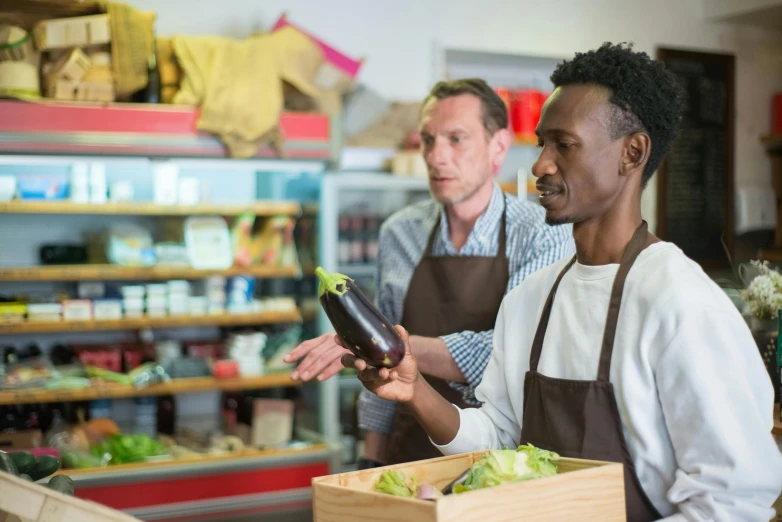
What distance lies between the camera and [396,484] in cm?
144

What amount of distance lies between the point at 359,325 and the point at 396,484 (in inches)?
12.3

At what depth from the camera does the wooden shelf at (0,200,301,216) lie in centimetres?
411

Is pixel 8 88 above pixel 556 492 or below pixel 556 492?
above

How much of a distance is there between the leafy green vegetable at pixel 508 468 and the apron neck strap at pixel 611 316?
0.21 meters

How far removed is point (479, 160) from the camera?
2.78 m

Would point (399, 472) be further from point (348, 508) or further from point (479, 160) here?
point (479, 160)

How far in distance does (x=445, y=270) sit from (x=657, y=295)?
1.16m

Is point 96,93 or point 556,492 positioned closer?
point 556,492

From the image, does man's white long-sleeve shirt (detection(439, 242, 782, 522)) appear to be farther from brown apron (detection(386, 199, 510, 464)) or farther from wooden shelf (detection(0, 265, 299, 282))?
wooden shelf (detection(0, 265, 299, 282))


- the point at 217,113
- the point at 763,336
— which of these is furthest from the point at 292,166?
the point at 763,336

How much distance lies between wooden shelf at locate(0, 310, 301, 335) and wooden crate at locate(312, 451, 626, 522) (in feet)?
9.94

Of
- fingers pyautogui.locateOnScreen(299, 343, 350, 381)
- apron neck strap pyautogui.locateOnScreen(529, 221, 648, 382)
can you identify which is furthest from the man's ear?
fingers pyautogui.locateOnScreen(299, 343, 350, 381)

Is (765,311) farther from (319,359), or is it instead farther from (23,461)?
(23,461)

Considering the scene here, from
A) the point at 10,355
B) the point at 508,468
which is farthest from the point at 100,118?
the point at 508,468
